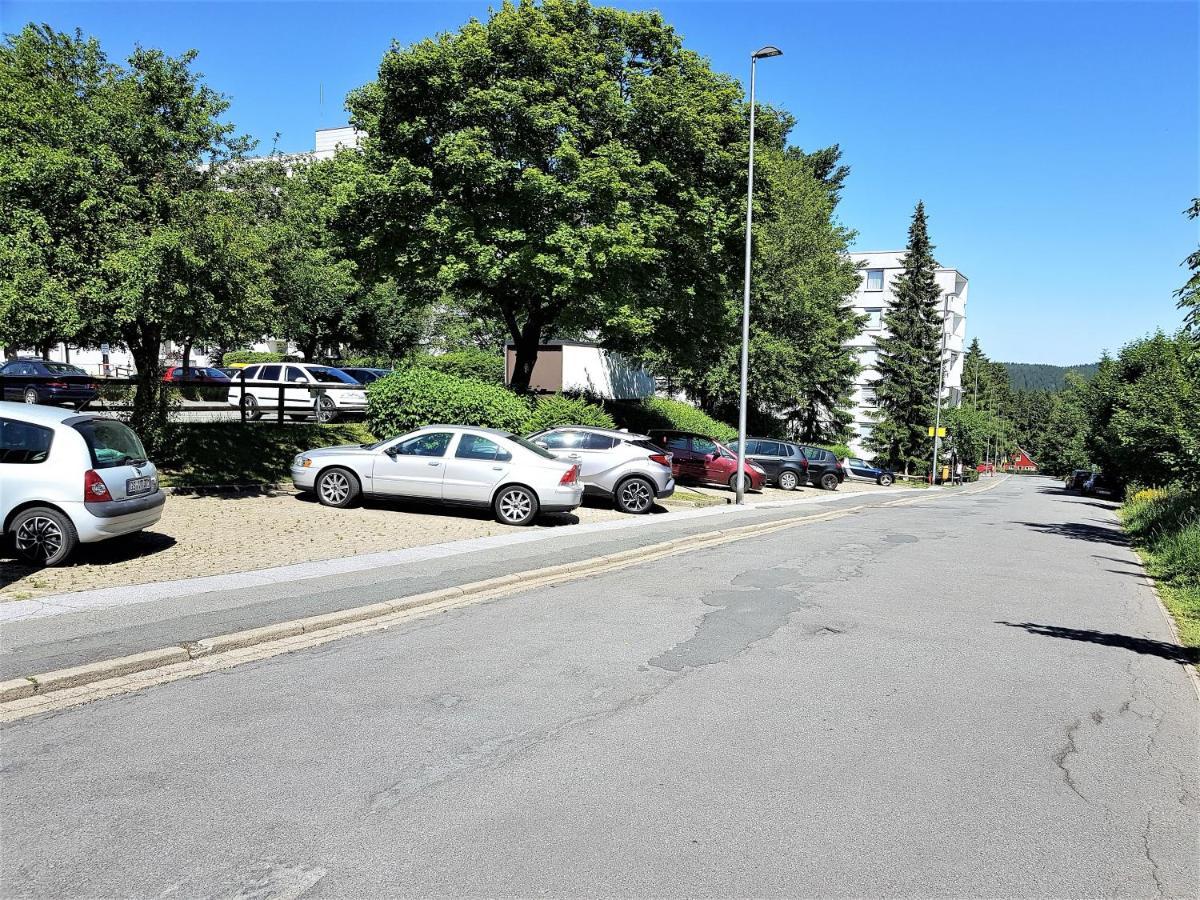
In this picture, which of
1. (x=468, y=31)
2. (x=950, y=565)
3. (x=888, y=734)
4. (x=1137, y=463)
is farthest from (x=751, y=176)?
(x=1137, y=463)

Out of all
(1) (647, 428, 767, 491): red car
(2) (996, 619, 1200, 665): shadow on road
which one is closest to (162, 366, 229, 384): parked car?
(1) (647, 428, 767, 491): red car

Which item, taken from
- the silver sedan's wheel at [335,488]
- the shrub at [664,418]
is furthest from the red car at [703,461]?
the silver sedan's wheel at [335,488]

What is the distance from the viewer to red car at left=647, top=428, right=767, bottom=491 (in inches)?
1020

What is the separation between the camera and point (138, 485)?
959cm

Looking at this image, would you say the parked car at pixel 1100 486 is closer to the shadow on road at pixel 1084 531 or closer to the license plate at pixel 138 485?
the shadow on road at pixel 1084 531

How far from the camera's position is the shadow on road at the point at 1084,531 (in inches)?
731

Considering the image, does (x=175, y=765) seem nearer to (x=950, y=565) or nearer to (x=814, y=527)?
(x=950, y=565)

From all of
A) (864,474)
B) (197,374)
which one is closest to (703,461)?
(864,474)

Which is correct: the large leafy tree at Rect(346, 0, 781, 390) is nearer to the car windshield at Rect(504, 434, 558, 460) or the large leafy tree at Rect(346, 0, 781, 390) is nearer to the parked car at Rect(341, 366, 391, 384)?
the parked car at Rect(341, 366, 391, 384)

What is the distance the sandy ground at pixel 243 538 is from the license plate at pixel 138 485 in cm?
82

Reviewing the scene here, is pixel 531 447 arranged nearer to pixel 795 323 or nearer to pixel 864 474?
pixel 795 323

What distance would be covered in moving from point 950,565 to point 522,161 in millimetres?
15932

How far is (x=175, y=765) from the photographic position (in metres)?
4.47

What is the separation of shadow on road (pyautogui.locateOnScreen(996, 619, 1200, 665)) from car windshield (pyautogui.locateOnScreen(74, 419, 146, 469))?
9.62 meters
